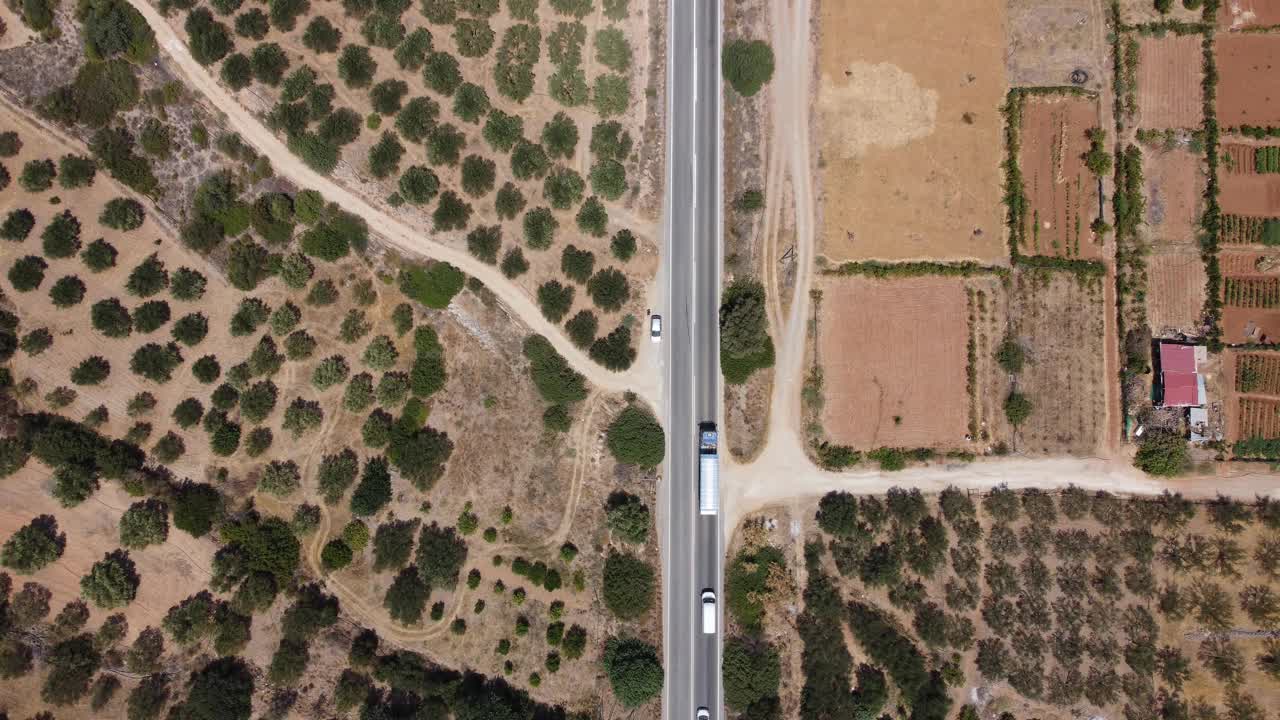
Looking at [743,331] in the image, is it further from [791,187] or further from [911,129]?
[911,129]

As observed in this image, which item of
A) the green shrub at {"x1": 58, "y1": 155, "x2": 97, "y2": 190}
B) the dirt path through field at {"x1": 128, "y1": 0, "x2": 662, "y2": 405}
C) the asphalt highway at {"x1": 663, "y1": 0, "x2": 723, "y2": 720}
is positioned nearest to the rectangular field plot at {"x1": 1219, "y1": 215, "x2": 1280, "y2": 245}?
the asphalt highway at {"x1": 663, "y1": 0, "x2": 723, "y2": 720}

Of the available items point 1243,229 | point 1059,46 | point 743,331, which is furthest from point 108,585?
point 1243,229

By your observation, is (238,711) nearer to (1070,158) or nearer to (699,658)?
(699,658)

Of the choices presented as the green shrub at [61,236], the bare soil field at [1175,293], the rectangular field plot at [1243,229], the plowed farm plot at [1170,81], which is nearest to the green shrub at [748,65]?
the plowed farm plot at [1170,81]

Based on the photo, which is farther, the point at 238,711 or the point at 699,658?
the point at 699,658

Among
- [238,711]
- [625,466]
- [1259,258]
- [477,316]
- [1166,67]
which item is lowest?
[238,711]

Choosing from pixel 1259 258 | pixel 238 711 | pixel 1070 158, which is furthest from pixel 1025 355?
pixel 238 711
